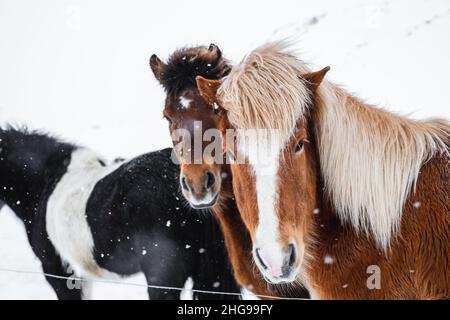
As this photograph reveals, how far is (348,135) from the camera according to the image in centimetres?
146

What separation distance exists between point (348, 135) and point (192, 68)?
92 cm

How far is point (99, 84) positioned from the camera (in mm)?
5988

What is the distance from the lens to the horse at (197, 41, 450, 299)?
1.33m

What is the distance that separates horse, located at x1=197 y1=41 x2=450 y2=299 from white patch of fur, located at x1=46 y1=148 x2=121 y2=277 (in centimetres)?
118

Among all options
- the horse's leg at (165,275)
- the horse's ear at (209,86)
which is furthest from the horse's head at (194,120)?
the horse's leg at (165,275)

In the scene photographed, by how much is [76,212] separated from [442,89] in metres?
3.32

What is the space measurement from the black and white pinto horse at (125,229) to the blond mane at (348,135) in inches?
35.1

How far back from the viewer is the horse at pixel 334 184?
133cm

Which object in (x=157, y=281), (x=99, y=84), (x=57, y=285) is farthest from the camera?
(x=99, y=84)

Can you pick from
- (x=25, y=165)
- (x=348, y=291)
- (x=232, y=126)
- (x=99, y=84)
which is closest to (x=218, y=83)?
(x=232, y=126)

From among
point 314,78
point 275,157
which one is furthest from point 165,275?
point 314,78

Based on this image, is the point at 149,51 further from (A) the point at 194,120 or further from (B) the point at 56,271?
(A) the point at 194,120

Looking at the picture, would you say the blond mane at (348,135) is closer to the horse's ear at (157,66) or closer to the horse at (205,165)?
the horse at (205,165)
